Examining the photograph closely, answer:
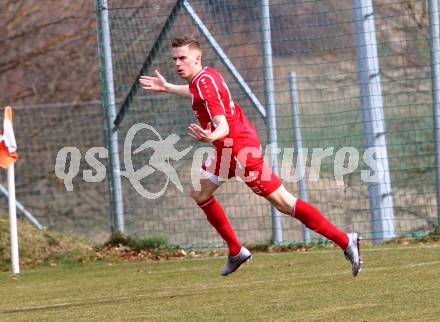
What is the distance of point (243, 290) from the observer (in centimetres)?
817

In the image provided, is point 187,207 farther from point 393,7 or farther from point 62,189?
point 62,189

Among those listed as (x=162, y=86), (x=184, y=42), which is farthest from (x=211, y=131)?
(x=162, y=86)

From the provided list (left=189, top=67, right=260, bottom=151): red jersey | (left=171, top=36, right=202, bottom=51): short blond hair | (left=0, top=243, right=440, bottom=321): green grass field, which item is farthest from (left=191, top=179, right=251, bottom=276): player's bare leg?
(left=171, top=36, right=202, bottom=51): short blond hair

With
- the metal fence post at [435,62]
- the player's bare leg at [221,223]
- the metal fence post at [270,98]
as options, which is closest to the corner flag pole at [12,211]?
the player's bare leg at [221,223]

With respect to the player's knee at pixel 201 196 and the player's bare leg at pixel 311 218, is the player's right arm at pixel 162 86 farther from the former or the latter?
the player's bare leg at pixel 311 218

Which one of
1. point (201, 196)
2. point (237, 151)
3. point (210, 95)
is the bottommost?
point (201, 196)

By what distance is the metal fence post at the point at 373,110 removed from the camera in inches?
445

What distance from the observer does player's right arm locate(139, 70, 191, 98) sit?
332 inches

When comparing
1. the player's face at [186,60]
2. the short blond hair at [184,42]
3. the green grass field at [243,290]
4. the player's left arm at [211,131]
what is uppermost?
the short blond hair at [184,42]

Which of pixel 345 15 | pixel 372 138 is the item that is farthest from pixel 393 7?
pixel 372 138

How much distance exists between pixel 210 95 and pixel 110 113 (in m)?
4.70

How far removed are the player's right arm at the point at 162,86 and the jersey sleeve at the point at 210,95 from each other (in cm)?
56

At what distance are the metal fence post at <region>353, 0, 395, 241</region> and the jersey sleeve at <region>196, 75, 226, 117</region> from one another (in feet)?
12.4

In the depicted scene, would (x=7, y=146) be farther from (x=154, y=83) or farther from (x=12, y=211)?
(x=154, y=83)
